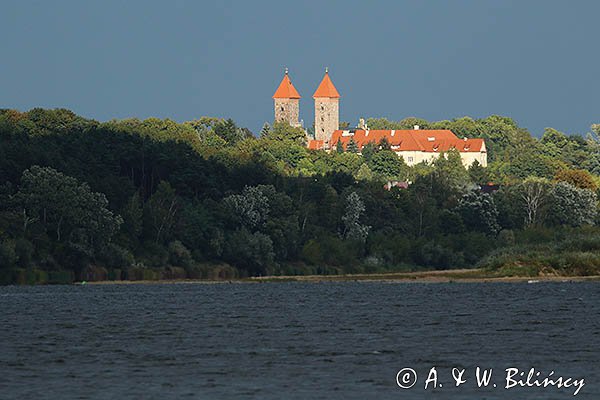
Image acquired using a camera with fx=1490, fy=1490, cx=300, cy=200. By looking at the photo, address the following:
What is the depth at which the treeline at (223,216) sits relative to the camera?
118 metres

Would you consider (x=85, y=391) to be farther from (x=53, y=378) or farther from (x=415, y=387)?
(x=415, y=387)

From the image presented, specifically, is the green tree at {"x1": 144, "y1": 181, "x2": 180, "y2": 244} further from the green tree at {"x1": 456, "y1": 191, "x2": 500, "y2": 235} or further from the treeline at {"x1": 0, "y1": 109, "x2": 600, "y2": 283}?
the green tree at {"x1": 456, "y1": 191, "x2": 500, "y2": 235}

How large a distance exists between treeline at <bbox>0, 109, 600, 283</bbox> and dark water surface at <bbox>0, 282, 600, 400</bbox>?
2009 cm

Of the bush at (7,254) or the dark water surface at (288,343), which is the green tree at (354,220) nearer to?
the bush at (7,254)

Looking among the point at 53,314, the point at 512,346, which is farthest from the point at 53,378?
the point at 53,314

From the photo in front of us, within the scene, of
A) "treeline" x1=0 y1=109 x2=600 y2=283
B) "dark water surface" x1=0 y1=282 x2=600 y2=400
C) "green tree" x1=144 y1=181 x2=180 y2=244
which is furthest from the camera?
"green tree" x1=144 y1=181 x2=180 y2=244

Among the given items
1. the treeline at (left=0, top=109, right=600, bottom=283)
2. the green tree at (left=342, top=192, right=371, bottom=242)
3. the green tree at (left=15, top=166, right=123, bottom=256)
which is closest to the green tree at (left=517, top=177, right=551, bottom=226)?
the treeline at (left=0, top=109, right=600, bottom=283)

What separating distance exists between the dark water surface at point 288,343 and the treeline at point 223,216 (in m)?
20.1

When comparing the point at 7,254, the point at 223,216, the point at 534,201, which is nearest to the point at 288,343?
the point at 7,254

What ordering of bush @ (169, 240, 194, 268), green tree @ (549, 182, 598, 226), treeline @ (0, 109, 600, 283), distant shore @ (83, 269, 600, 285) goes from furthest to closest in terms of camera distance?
green tree @ (549, 182, 598, 226)
bush @ (169, 240, 194, 268)
treeline @ (0, 109, 600, 283)
distant shore @ (83, 269, 600, 285)

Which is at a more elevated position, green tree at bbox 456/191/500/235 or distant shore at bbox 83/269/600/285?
green tree at bbox 456/191/500/235

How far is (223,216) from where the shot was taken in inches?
5394

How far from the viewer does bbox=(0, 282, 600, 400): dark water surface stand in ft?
145

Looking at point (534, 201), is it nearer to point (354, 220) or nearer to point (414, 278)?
point (354, 220)
